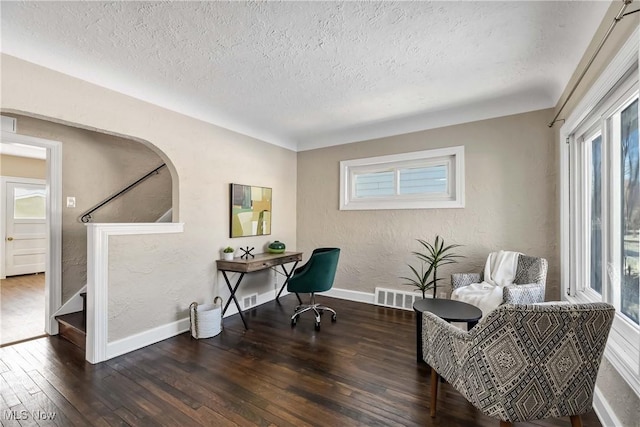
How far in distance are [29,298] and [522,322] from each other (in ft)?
20.0

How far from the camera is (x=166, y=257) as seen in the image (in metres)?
2.95

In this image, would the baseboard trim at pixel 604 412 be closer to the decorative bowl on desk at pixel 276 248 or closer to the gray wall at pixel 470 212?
the gray wall at pixel 470 212

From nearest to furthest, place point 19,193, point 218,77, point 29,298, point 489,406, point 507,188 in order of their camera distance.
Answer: point 489,406 < point 218,77 < point 507,188 < point 29,298 < point 19,193

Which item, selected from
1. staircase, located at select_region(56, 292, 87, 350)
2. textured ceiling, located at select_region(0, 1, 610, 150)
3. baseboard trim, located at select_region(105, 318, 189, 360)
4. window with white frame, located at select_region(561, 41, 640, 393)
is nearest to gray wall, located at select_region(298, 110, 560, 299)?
textured ceiling, located at select_region(0, 1, 610, 150)

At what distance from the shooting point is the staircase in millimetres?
2682

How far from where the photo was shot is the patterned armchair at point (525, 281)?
2426mm

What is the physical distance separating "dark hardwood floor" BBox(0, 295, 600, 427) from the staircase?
0.08m

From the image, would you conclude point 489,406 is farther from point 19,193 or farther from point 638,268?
point 19,193

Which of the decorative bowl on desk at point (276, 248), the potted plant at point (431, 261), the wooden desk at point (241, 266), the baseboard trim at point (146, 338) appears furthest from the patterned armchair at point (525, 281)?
the baseboard trim at point (146, 338)

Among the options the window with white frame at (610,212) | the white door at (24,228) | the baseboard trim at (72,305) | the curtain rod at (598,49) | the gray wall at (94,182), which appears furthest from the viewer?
the white door at (24,228)

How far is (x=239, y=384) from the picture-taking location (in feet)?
6.84

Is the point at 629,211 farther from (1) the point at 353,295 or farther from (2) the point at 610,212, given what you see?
(1) the point at 353,295

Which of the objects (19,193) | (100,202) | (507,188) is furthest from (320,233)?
(19,193)

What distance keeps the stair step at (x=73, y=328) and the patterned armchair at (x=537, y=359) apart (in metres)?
3.22
